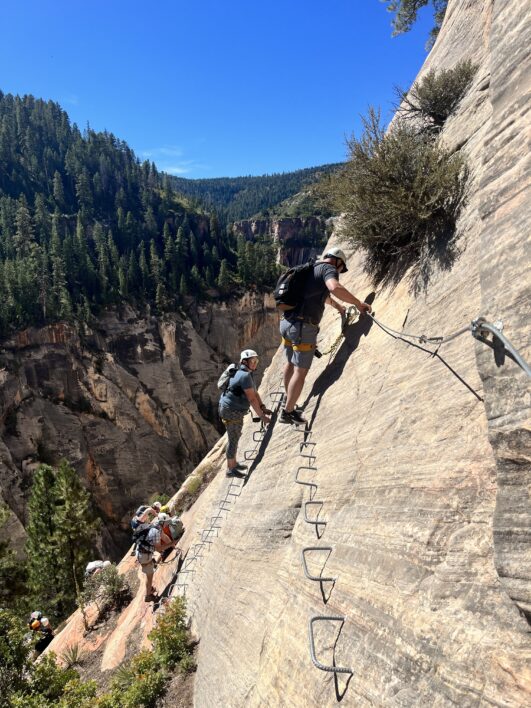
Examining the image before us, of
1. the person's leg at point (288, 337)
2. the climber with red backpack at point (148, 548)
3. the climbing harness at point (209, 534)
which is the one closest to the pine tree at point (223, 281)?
the climber with red backpack at point (148, 548)

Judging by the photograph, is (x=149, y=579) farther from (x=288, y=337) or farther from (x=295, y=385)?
(x=288, y=337)

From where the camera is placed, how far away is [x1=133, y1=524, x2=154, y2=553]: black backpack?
903 cm

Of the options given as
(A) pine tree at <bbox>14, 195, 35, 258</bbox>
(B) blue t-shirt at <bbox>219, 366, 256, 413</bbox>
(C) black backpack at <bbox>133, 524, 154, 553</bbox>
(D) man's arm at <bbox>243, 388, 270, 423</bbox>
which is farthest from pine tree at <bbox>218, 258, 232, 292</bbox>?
(D) man's arm at <bbox>243, 388, 270, 423</bbox>

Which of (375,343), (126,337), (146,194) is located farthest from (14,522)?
(146,194)

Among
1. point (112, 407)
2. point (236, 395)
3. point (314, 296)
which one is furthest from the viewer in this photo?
point (112, 407)

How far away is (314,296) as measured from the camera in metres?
5.62

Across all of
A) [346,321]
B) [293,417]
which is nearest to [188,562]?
[293,417]

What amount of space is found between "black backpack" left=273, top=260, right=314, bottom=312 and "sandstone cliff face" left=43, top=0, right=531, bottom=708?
3.17 feet

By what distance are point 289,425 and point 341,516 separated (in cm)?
261

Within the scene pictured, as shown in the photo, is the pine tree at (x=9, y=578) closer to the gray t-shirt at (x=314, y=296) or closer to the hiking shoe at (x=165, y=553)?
the hiking shoe at (x=165, y=553)

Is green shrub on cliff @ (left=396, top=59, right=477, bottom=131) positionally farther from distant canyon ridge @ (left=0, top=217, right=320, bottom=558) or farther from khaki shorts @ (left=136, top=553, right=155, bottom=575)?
distant canyon ridge @ (left=0, top=217, right=320, bottom=558)

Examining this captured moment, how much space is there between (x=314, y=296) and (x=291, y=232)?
122 m

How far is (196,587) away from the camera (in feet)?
24.3

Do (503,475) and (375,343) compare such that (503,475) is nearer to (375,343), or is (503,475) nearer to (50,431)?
(375,343)
